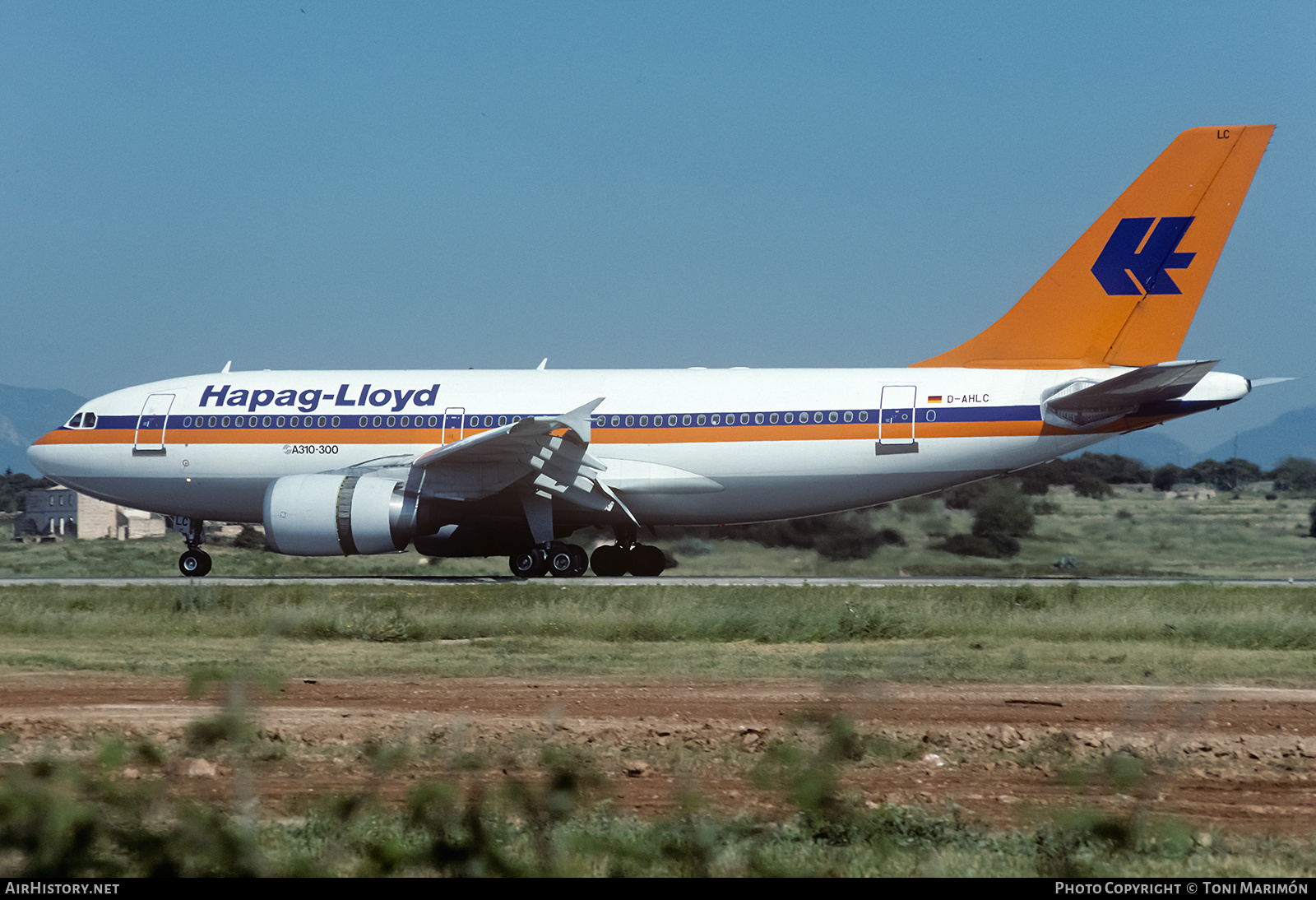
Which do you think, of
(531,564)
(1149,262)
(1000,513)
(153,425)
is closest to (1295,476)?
(1000,513)

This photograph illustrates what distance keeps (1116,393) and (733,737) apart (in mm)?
14207

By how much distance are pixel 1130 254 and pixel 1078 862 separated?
18171 mm

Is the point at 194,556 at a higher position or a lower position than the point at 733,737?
higher

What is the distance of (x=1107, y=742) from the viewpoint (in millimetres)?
8664

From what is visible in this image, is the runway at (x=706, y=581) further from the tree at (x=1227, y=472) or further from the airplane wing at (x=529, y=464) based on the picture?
the tree at (x=1227, y=472)

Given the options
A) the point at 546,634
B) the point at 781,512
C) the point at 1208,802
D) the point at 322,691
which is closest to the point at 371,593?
the point at 546,634

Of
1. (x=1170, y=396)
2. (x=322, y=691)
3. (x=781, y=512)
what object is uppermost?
(x=1170, y=396)

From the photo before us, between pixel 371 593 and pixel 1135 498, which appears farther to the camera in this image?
pixel 1135 498

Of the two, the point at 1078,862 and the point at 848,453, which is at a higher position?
the point at 848,453

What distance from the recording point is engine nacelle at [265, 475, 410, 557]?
21016 mm

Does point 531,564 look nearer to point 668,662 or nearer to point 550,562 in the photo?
point 550,562

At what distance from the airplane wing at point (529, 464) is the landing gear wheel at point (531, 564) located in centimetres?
109

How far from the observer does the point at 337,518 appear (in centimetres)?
2103

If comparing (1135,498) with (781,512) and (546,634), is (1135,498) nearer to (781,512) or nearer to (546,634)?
(781,512)
